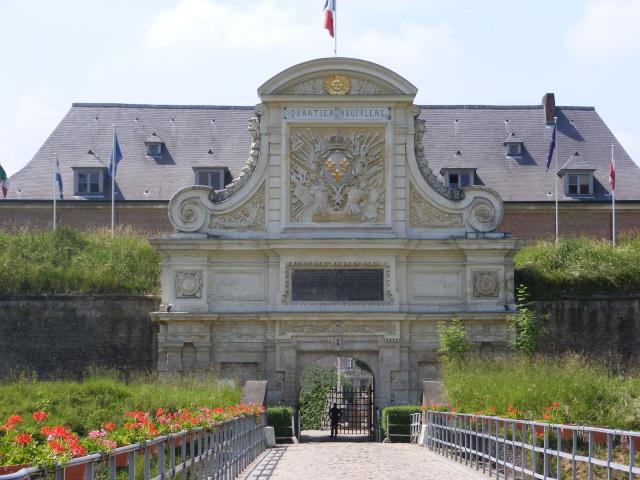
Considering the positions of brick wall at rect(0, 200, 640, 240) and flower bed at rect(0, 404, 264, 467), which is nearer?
flower bed at rect(0, 404, 264, 467)

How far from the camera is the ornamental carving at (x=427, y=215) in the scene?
37688mm

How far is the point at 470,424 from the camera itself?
2309 cm

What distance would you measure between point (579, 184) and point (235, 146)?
46.7 ft

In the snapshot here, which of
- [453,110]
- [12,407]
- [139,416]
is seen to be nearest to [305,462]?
[12,407]

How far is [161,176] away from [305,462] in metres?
25.3

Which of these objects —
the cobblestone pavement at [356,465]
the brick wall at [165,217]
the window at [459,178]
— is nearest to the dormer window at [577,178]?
the brick wall at [165,217]

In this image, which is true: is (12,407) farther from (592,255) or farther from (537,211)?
(537,211)

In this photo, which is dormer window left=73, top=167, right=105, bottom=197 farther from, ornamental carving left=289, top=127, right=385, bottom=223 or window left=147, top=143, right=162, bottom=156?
ornamental carving left=289, top=127, right=385, bottom=223

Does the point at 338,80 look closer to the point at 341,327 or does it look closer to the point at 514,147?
the point at 341,327

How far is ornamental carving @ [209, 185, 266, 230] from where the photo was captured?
37.7 m

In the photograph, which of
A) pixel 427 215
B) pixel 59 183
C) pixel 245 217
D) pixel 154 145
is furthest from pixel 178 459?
pixel 154 145

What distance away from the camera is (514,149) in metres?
48.7

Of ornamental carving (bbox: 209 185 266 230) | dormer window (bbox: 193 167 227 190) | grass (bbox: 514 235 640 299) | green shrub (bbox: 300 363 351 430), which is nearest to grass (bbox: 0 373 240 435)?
ornamental carving (bbox: 209 185 266 230)

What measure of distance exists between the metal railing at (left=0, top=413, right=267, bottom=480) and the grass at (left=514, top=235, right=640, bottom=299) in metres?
15.6
